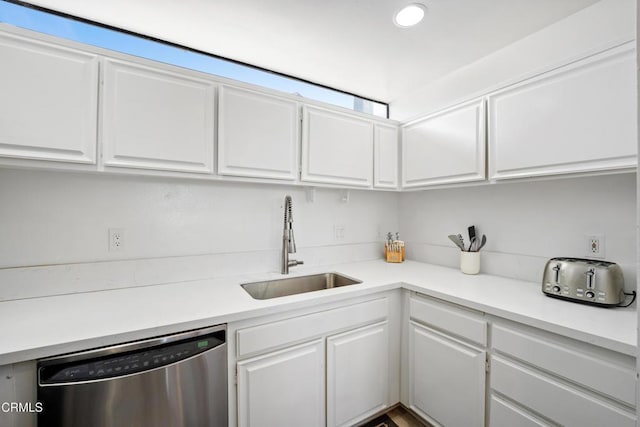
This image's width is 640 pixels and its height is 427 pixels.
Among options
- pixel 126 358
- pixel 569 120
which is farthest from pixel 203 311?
pixel 569 120

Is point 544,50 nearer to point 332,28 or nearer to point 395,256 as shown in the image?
point 332,28

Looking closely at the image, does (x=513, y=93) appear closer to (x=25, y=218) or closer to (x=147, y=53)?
(x=147, y=53)

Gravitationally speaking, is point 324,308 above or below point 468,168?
below

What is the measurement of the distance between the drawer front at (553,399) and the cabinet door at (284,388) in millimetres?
850

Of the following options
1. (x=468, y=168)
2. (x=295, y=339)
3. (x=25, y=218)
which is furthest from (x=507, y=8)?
(x=25, y=218)

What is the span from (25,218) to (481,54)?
9.22 feet

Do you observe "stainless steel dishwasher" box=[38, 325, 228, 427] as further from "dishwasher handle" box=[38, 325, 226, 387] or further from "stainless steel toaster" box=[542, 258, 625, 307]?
"stainless steel toaster" box=[542, 258, 625, 307]

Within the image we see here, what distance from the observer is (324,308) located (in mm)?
1457

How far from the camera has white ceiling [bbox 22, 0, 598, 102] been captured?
1415mm

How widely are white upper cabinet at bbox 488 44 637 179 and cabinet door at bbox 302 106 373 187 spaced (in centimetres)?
79

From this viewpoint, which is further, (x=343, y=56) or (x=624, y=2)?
(x=343, y=56)

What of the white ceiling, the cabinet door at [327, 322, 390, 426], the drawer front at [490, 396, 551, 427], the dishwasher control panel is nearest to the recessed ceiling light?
the white ceiling

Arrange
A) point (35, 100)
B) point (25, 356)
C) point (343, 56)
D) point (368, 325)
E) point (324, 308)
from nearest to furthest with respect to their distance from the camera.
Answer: point (25, 356), point (35, 100), point (324, 308), point (368, 325), point (343, 56)

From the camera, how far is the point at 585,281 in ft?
4.18
